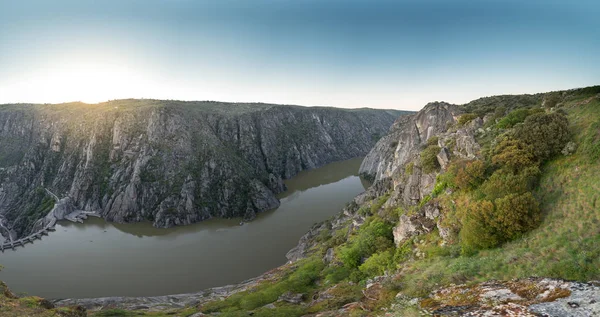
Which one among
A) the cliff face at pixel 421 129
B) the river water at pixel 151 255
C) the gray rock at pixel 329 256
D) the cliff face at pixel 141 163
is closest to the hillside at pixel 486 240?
the gray rock at pixel 329 256

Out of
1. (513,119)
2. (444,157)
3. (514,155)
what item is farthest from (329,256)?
(513,119)

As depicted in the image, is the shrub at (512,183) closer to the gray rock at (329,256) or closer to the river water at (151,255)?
the gray rock at (329,256)

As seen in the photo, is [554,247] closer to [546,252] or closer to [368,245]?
[546,252]

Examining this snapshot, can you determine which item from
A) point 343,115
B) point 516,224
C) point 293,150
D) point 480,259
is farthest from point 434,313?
point 343,115

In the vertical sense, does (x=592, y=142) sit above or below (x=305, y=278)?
above

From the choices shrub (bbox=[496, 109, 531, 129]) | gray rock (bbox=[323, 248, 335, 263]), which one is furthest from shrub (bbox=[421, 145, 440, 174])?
gray rock (bbox=[323, 248, 335, 263])
